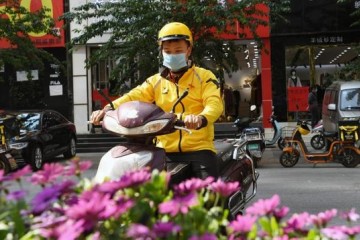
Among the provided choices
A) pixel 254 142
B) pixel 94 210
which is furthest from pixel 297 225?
pixel 254 142

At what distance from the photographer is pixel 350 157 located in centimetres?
1218

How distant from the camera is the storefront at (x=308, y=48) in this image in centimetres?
1811

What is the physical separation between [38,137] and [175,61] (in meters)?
10.4

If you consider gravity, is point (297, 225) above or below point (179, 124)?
below

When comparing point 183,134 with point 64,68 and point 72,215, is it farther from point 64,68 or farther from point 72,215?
point 64,68

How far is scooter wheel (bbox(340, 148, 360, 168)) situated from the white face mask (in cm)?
879

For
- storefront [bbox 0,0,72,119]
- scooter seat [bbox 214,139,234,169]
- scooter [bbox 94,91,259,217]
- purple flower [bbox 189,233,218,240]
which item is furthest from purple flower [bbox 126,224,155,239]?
storefront [bbox 0,0,72,119]

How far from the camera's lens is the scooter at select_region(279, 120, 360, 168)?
1209cm

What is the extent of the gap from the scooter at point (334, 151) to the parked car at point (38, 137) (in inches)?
230

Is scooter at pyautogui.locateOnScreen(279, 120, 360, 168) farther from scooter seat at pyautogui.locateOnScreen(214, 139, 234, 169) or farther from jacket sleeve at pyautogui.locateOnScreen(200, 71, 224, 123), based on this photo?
jacket sleeve at pyautogui.locateOnScreen(200, 71, 224, 123)

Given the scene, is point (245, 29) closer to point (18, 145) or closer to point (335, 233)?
point (18, 145)

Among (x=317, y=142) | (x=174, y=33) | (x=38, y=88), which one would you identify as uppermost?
(x=38, y=88)

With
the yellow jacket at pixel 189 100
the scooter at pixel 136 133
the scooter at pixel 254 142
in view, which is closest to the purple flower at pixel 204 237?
the scooter at pixel 136 133

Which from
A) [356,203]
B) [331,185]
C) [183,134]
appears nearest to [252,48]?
[331,185]
